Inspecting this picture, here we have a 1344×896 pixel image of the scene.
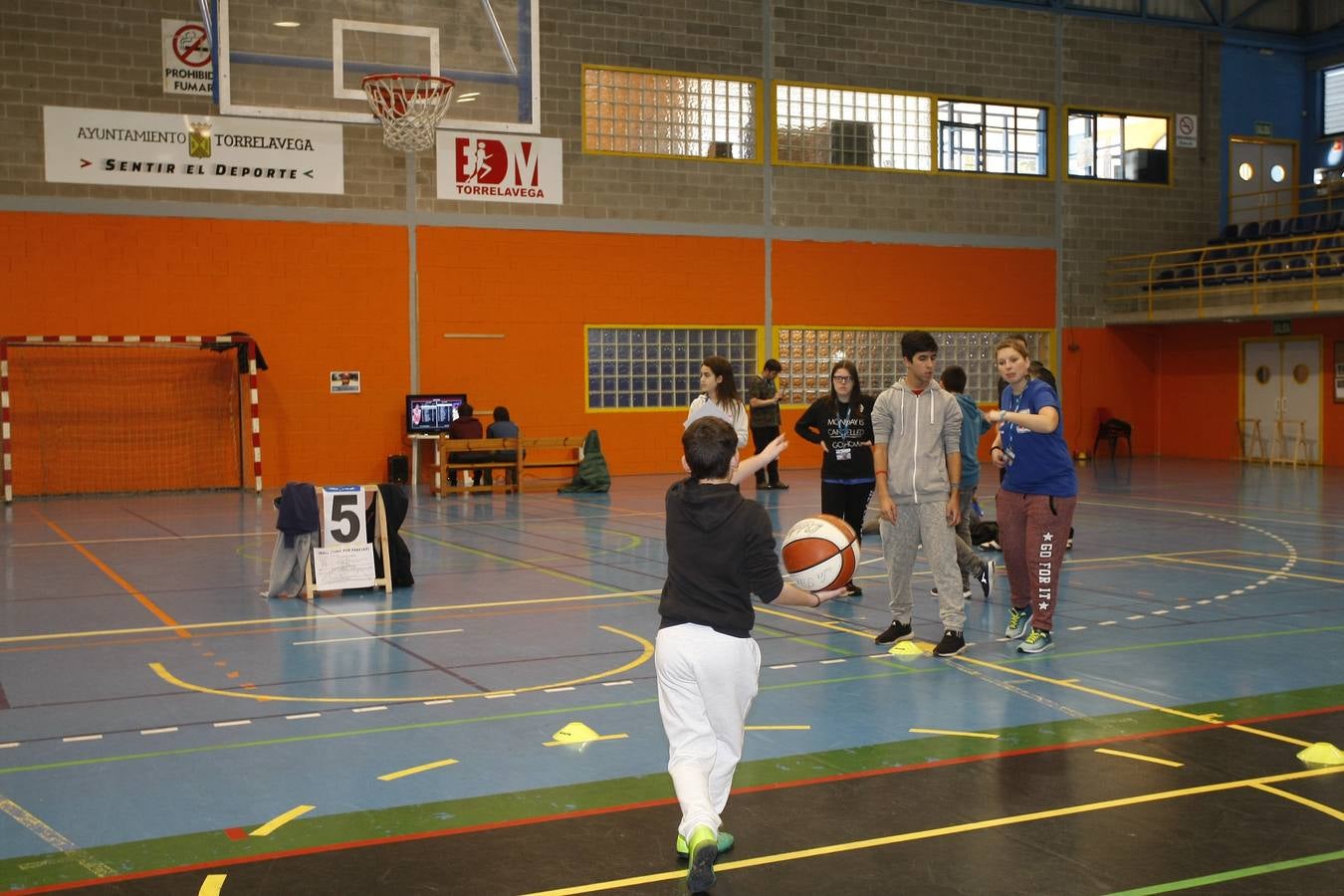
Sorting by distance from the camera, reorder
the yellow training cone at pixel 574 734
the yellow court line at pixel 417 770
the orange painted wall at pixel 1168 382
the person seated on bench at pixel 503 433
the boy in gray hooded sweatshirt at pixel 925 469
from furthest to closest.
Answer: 1. the orange painted wall at pixel 1168 382
2. the person seated on bench at pixel 503 433
3. the boy in gray hooded sweatshirt at pixel 925 469
4. the yellow training cone at pixel 574 734
5. the yellow court line at pixel 417 770

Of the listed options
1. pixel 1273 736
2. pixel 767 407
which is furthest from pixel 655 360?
pixel 1273 736

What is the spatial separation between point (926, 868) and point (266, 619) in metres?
6.61

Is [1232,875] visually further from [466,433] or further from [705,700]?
[466,433]

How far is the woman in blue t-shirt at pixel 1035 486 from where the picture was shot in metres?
8.27

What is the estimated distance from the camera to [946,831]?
5.09 meters

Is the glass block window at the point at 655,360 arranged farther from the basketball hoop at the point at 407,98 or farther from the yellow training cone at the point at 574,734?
the yellow training cone at the point at 574,734

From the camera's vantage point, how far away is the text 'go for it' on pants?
329 inches

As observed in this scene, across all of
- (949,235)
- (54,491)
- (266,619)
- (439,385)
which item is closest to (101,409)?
(54,491)

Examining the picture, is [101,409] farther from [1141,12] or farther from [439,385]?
[1141,12]

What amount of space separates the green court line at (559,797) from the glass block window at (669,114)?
18748mm

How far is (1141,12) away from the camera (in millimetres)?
29219

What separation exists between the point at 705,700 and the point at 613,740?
196 centimetres

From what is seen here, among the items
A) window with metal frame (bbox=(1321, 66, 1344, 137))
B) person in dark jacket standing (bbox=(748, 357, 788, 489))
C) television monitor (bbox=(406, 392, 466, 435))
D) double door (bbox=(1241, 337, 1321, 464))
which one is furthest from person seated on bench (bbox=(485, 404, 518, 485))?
window with metal frame (bbox=(1321, 66, 1344, 137))

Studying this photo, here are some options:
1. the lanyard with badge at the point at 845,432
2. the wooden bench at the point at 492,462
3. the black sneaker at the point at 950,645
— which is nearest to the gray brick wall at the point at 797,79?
the wooden bench at the point at 492,462
